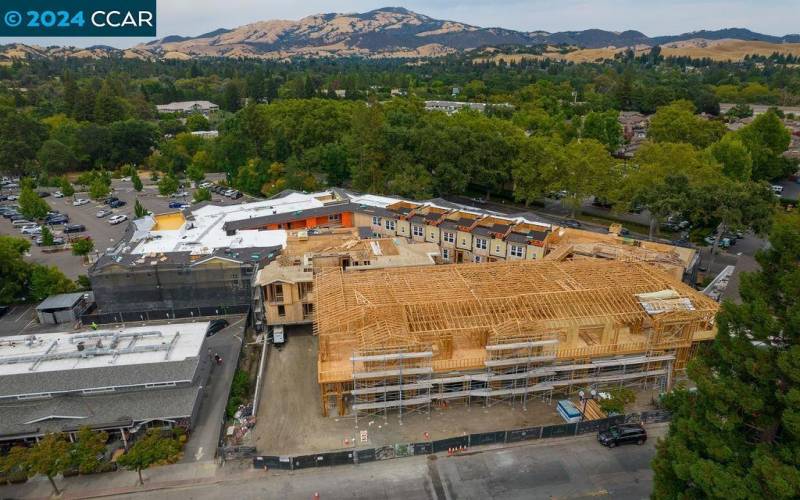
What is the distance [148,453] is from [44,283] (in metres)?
28.4

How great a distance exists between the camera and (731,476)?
59.0 ft

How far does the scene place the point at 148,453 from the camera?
24609 mm

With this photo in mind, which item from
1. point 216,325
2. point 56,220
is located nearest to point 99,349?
point 216,325

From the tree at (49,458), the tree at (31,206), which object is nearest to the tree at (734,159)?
the tree at (49,458)

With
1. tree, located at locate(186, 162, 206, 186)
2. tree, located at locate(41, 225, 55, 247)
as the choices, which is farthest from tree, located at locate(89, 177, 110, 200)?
tree, located at locate(41, 225, 55, 247)

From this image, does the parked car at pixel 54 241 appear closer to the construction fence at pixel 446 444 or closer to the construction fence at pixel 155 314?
the construction fence at pixel 155 314

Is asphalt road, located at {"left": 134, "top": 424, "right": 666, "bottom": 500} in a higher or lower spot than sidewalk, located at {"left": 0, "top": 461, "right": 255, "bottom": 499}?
lower

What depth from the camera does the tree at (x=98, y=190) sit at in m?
76.4

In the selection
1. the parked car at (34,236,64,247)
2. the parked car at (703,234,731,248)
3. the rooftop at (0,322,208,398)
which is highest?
the rooftop at (0,322,208,398)

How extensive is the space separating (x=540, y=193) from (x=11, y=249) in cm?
5994

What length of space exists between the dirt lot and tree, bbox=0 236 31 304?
2807cm

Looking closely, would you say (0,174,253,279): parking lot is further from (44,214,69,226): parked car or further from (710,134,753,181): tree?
(710,134,753,181): tree

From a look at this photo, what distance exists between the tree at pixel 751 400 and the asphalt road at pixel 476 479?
5.86 m

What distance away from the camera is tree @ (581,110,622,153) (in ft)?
310
